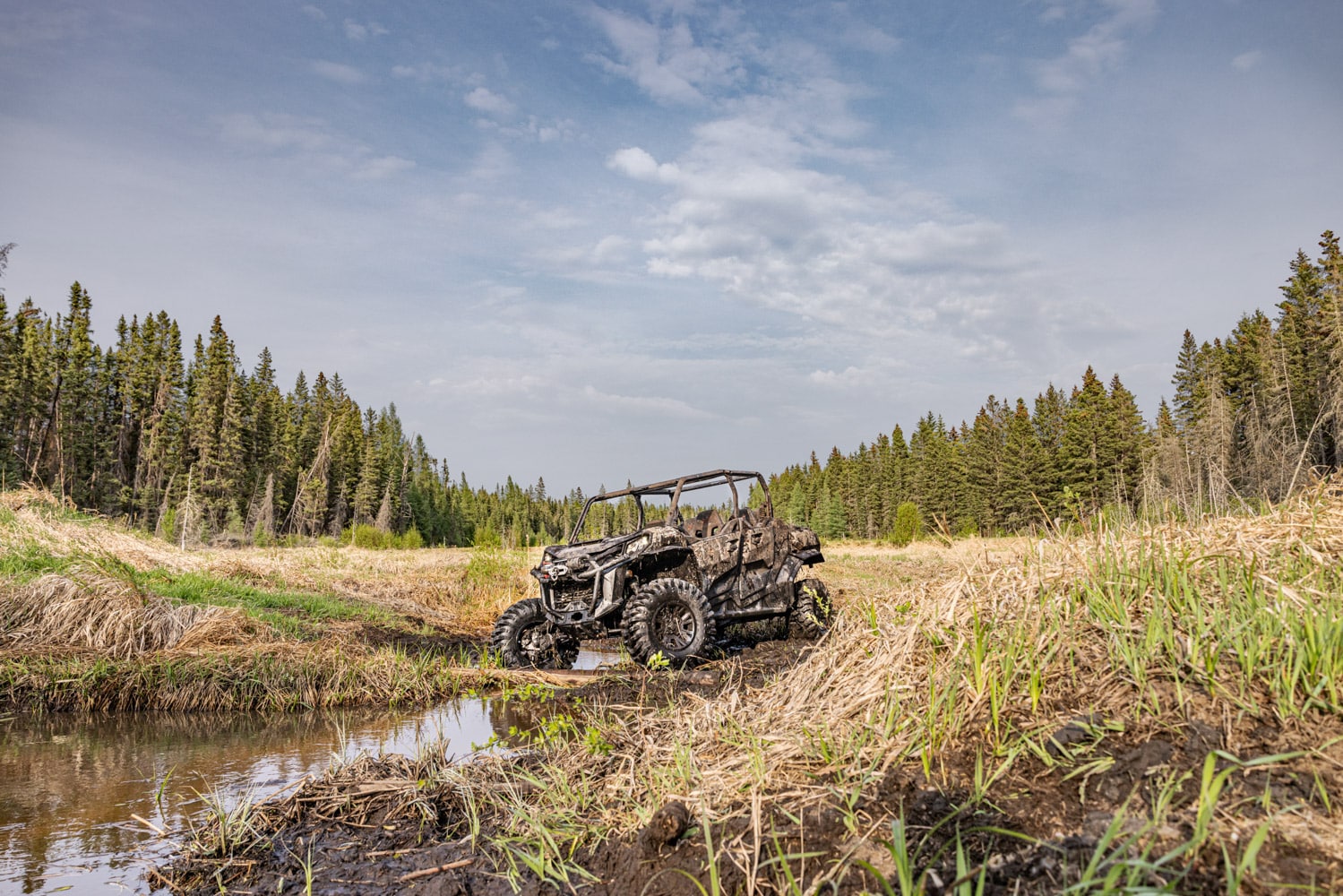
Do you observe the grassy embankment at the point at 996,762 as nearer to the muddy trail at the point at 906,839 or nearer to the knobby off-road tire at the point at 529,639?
the muddy trail at the point at 906,839

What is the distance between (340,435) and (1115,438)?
75401mm

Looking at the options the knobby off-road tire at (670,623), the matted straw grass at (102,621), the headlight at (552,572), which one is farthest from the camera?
the headlight at (552,572)

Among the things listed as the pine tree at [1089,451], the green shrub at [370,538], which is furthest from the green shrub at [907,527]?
the green shrub at [370,538]

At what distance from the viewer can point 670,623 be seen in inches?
386

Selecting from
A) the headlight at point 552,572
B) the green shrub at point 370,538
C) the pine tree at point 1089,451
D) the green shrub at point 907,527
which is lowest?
the green shrub at point 907,527

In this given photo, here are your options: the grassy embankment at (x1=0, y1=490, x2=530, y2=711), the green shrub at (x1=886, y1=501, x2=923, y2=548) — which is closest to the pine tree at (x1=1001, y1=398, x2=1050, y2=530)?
the green shrub at (x1=886, y1=501, x2=923, y2=548)

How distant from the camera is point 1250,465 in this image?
148ft

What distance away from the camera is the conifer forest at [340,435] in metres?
49.5

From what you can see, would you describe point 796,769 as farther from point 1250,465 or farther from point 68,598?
point 1250,465

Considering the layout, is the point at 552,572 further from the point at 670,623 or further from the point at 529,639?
the point at 670,623

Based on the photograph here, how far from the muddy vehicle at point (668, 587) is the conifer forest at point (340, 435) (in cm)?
3523

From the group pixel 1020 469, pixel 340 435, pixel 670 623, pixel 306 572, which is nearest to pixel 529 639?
pixel 670 623

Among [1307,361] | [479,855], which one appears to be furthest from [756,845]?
[1307,361]

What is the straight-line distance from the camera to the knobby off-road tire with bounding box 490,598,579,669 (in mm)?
10141
